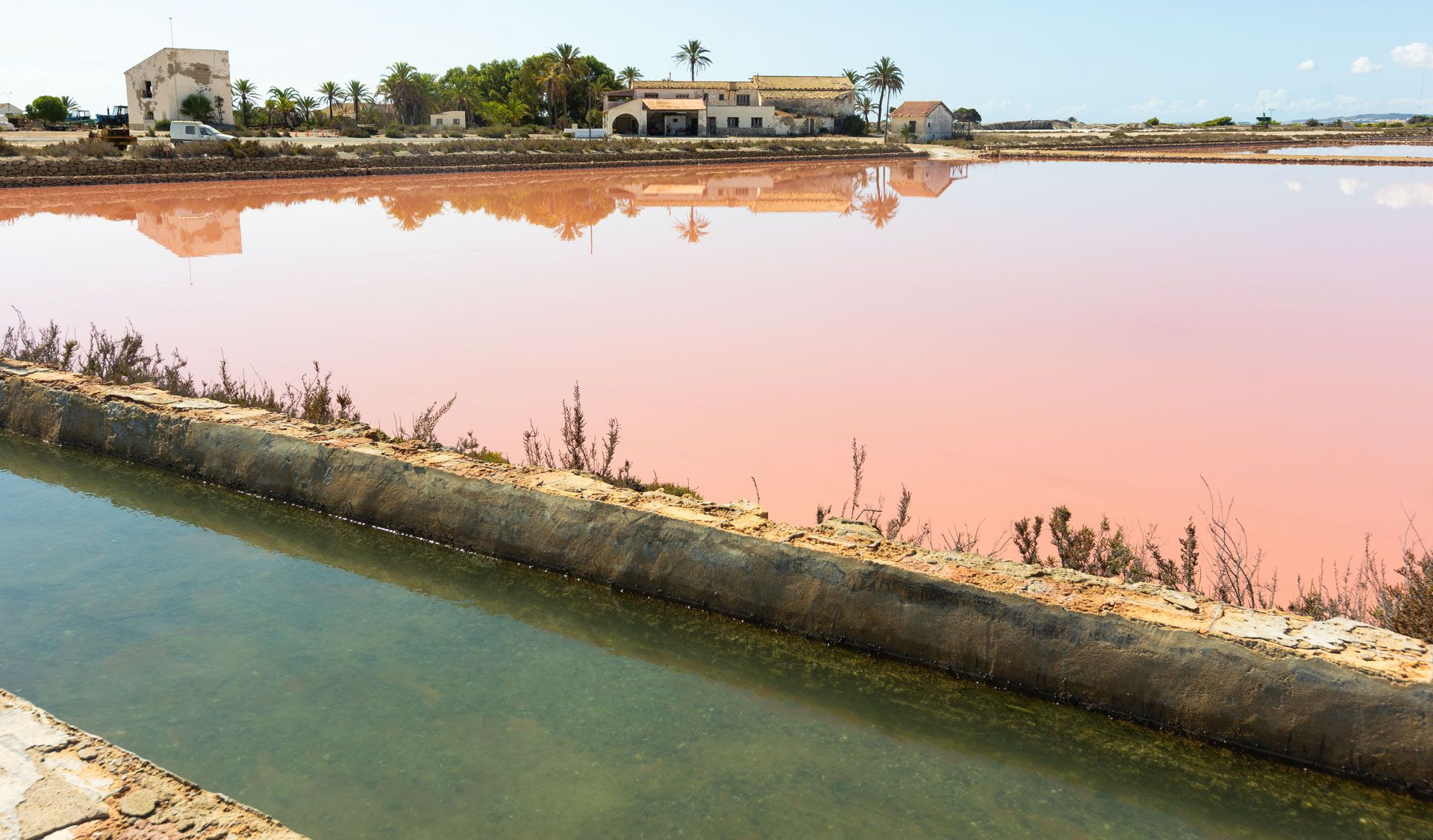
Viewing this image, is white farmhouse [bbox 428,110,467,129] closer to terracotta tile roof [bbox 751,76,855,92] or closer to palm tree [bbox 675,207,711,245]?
terracotta tile roof [bbox 751,76,855,92]

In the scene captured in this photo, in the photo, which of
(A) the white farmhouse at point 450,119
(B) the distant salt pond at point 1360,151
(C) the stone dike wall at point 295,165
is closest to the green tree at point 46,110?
(A) the white farmhouse at point 450,119

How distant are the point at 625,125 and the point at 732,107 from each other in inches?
278

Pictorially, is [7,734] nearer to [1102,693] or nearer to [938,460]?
[1102,693]

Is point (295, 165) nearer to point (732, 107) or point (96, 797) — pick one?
point (732, 107)

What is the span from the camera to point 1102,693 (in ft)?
14.1

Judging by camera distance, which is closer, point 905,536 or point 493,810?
point 493,810

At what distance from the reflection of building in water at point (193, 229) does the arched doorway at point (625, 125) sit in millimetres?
36964

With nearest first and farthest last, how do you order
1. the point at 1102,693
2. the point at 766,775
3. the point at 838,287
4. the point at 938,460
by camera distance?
1. the point at 766,775
2. the point at 1102,693
3. the point at 938,460
4. the point at 838,287

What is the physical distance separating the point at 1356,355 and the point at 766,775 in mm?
11040

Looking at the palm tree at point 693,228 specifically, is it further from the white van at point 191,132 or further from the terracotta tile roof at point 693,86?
the terracotta tile roof at point 693,86

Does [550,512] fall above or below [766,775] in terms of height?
above

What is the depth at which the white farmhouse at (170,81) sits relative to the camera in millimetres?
45781

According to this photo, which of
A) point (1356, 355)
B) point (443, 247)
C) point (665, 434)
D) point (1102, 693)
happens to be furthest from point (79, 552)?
point (443, 247)

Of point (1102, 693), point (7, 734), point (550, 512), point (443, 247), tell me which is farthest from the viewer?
point (443, 247)
